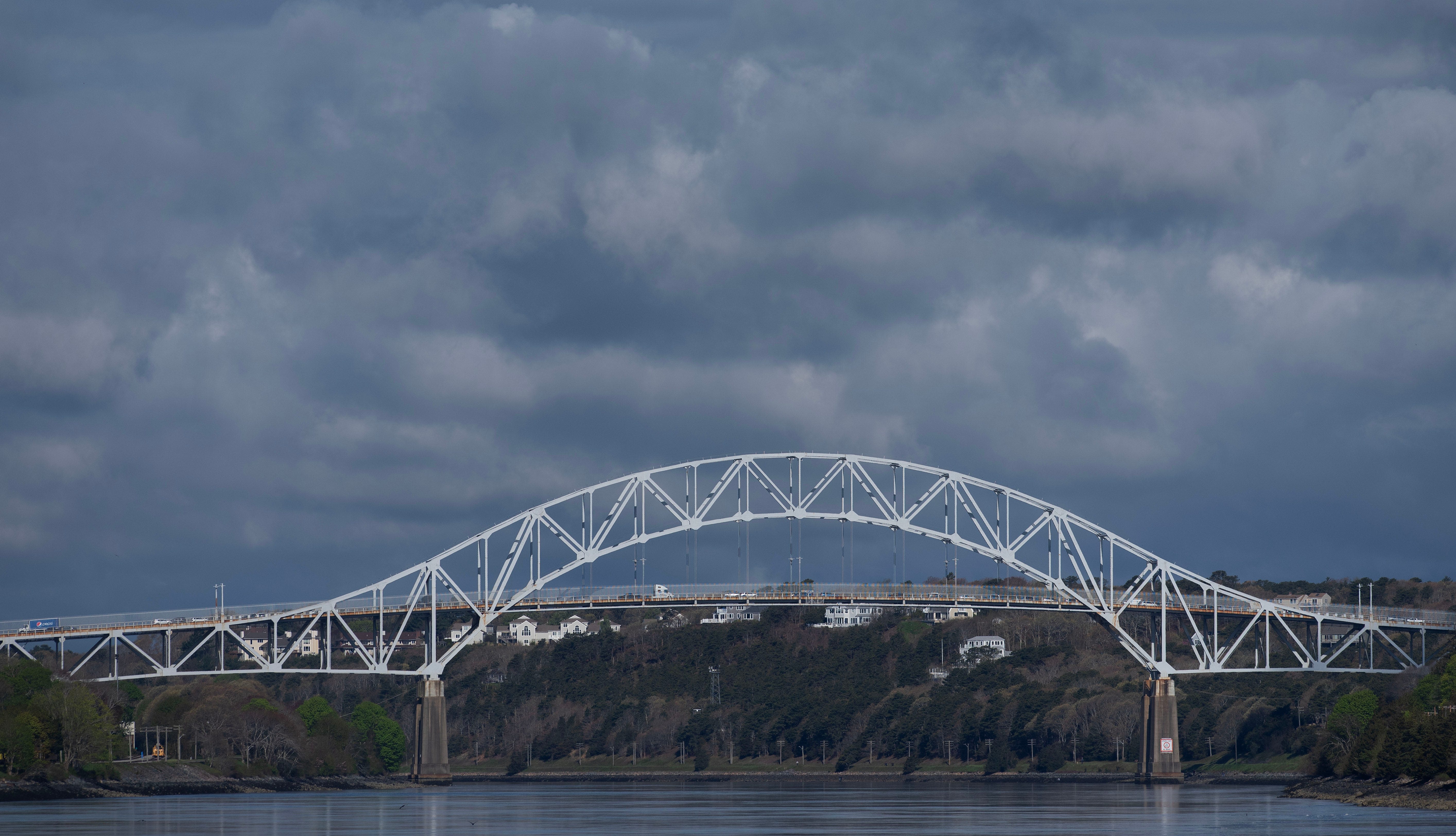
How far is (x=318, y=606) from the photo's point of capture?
14000cm

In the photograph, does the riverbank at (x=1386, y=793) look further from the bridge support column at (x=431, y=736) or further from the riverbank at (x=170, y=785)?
the riverbank at (x=170, y=785)

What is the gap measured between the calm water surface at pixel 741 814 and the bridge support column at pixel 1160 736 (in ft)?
8.08

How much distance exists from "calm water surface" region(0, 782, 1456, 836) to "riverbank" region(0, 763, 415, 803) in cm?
193

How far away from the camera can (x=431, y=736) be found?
465 ft

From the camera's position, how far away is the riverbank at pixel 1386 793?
87750 mm

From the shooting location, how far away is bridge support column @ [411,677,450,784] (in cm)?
14100

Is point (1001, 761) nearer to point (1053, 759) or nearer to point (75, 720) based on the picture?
point (1053, 759)

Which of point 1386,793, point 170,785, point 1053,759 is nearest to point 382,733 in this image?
point 170,785

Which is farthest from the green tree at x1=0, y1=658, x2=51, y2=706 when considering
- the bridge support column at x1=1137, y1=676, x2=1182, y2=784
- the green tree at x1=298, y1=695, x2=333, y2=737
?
the bridge support column at x1=1137, y1=676, x2=1182, y2=784

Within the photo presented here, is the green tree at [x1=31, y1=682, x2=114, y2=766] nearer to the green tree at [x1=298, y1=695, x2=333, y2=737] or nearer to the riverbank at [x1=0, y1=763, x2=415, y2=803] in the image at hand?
the riverbank at [x1=0, y1=763, x2=415, y2=803]

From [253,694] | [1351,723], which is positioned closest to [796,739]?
[253,694]

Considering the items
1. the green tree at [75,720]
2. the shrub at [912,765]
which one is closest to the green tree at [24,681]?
the green tree at [75,720]

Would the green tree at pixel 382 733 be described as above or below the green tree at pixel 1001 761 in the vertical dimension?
above

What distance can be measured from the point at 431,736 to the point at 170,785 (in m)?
22.1
